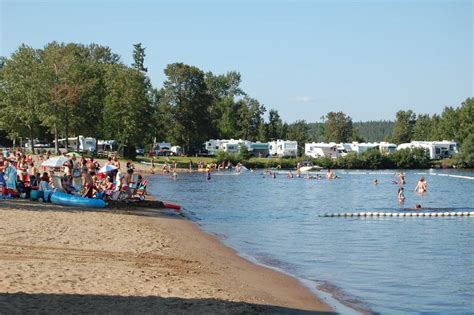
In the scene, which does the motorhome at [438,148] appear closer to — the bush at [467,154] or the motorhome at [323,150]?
the bush at [467,154]

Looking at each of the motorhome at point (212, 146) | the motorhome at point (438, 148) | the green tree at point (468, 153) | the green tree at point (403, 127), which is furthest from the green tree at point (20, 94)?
the green tree at point (403, 127)

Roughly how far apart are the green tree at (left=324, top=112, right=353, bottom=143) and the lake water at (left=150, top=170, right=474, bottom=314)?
360 feet

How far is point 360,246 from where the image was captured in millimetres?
21781

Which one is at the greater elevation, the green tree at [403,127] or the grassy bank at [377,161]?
the green tree at [403,127]

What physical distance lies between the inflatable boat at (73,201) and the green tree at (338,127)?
427 feet

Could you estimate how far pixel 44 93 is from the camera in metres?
67.5

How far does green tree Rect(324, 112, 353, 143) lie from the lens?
504ft

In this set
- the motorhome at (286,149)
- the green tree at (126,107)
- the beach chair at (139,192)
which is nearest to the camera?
the beach chair at (139,192)

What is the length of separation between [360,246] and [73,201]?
Result: 11.4 meters

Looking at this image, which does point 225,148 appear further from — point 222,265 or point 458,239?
point 222,265

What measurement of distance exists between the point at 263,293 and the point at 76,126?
2498 inches

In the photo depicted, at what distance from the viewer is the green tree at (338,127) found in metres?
154

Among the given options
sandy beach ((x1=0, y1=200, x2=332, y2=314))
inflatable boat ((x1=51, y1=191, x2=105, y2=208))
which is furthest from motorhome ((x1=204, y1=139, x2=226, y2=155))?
sandy beach ((x1=0, y1=200, x2=332, y2=314))

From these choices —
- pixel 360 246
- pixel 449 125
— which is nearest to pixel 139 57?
pixel 449 125
